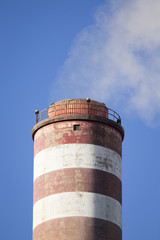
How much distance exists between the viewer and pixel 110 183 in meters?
63.9

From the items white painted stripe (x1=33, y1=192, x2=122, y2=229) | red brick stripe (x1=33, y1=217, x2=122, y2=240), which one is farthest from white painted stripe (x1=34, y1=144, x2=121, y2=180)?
red brick stripe (x1=33, y1=217, x2=122, y2=240)

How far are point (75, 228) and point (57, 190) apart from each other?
3.43 meters

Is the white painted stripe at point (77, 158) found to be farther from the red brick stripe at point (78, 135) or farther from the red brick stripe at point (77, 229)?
the red brick stripe at point (77, 229)

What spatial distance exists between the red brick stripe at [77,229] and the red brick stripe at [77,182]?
238 centimetres

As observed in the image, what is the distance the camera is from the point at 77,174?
6306cm

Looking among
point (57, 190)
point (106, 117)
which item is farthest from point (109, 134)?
point (57, 190)

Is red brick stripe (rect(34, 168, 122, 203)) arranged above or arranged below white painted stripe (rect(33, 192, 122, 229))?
above

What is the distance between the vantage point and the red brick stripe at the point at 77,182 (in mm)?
62781

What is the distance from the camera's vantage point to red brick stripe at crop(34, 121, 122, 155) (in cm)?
6434

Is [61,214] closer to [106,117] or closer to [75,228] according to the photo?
[75,228]

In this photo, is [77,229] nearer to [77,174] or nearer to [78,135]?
[77,174]

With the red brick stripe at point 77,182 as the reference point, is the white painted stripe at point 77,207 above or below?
below

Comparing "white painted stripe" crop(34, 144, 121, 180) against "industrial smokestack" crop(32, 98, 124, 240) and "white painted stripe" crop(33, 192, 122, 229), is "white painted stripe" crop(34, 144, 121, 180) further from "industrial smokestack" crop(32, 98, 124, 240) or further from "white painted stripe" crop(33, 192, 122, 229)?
"white painted stripe" crop(33, 192, 122, 229)

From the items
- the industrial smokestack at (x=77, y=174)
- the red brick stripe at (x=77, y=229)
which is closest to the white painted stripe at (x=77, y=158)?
the industrial smokestack at (x=77, y=174)
